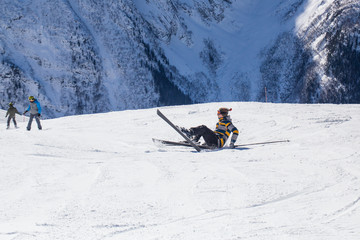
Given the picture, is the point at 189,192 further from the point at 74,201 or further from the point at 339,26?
the point at 339,26

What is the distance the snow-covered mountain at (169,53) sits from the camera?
3756 centimetres

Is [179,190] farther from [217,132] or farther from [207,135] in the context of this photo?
[217,132]

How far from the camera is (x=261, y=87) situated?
165 feet

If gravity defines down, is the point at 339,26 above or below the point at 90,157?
above

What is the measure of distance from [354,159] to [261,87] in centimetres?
4426

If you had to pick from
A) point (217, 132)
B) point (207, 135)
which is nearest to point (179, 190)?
point (207, 135)

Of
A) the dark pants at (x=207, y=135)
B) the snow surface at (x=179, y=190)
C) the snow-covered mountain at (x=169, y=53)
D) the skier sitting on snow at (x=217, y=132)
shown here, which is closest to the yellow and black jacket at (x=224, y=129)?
the skier sitting on snow at (x=217, y=132)

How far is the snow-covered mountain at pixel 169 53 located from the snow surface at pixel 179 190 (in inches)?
1150

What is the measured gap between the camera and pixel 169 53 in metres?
50.1

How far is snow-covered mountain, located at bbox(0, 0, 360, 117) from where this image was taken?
3756 centimetres

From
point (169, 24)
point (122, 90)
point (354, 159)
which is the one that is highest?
point (169, 24)

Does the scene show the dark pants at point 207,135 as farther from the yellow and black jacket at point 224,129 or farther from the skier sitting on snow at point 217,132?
the yellow and black jacket at point 224,129

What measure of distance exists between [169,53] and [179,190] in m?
46.0

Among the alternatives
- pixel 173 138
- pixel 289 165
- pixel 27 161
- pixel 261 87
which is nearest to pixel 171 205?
pixel 289 165
